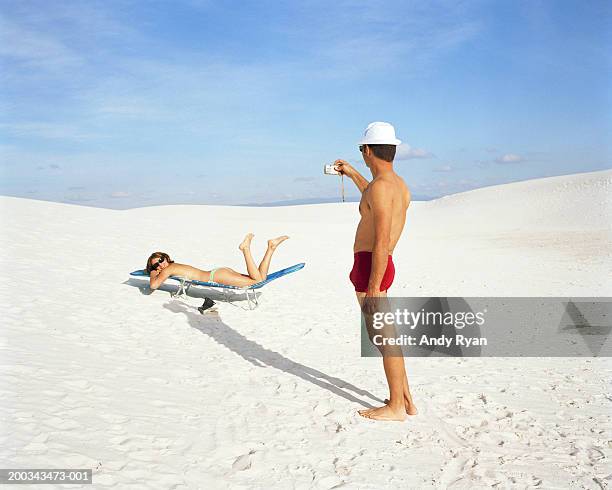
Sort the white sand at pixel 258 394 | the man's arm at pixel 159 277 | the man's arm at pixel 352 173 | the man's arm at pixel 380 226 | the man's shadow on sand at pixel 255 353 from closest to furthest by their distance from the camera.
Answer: the white sand at pixel 258 394 < the man's arm at pixel 380 226 < the man's arm at pixel 352 173 < the man's shadow on sand at pixel 255 353 < the man's arm at pixel 159 277

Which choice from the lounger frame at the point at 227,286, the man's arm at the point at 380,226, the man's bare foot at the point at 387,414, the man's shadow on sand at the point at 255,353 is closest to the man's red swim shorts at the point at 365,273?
the man's arm at the point at 380,226

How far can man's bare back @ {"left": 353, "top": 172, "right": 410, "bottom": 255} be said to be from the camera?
12.5 ft

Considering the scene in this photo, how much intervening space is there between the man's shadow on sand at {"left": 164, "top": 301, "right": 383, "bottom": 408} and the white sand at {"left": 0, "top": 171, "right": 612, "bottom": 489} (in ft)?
0.11

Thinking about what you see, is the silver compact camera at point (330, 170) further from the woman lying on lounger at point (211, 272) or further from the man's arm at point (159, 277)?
the man's arm at point (159, 277)

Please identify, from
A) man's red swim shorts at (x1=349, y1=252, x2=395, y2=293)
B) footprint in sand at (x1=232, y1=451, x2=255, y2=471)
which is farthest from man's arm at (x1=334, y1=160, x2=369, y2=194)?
footprint in sand at (x1=232, y1=451, x2=255, y2=471)

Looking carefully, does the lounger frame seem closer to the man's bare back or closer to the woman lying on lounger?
the woman lying on lounger

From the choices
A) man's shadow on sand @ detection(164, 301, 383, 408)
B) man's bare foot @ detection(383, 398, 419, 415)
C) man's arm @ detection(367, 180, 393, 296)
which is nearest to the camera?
man's arm @ detection(367, 180, 393, 296)

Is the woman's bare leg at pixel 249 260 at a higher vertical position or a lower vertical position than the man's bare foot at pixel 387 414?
higher

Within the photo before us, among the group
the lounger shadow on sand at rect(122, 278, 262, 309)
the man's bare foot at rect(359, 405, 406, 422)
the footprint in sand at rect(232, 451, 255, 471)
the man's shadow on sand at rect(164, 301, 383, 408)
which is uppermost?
the lounger shadow on sand at rect(122, 278, 262, 309)

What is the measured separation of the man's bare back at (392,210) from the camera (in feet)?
12.5

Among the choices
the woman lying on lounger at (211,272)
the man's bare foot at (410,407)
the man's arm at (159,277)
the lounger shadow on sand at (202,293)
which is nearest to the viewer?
the man's bare foot at (410,407)

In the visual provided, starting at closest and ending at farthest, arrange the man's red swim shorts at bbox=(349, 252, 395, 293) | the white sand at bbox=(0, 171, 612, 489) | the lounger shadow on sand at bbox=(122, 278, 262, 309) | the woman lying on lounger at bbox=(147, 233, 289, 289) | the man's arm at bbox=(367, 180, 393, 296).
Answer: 1. the white sand at bbox=(0, 171, 612, 489)
2. the man's arm at bbox=(367, 180, 393, 296)
3. the man's red swim shorts at bbox=(349, 252, 395, 293)
4. the woman lying on lounger at bbox=(147, 233, 289, 289)
5. the lounger shadow on sand at bbox=(122, 278, 262, 309)

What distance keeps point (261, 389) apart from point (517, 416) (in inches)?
100

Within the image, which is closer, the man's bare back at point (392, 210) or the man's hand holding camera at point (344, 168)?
the man's bare back at point (392, 210)
